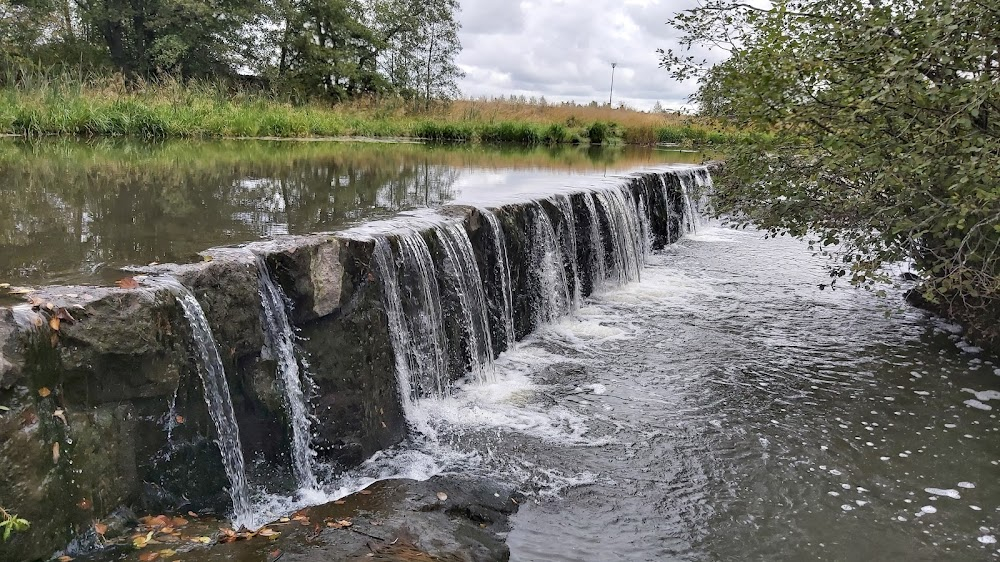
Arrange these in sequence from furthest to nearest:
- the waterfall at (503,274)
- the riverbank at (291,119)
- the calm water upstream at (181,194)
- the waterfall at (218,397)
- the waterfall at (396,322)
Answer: the riverbank at (291,119)
the waterfall at (503,274)
the waterfall at (396,322)
the calm water upstream at (181,194)
the waterfall at (218,397)

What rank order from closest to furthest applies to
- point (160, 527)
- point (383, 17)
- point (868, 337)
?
point (160, 527), point (868, 337), point (383, 17)

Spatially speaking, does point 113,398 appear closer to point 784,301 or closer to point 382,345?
point 382,345

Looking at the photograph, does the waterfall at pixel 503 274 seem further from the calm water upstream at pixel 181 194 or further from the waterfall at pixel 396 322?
the waterfall at pixel 396 322

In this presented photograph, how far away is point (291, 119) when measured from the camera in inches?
722

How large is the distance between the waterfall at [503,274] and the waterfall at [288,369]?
2.93 metres

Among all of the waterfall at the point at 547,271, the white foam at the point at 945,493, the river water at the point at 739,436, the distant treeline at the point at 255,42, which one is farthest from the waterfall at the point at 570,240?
the distant treeline at the point at 255,42

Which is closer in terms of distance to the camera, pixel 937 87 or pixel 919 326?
pixel 937 87

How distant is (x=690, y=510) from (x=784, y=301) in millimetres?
5435

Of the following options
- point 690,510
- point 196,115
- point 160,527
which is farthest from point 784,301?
point 196,115

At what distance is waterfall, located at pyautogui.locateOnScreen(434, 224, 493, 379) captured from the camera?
6207 millimetres

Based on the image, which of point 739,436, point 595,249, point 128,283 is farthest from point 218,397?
point 595,249

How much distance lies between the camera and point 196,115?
1551 centimetres

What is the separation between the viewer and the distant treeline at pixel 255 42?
80.5ft

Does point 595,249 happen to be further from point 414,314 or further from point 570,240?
point 414,314
